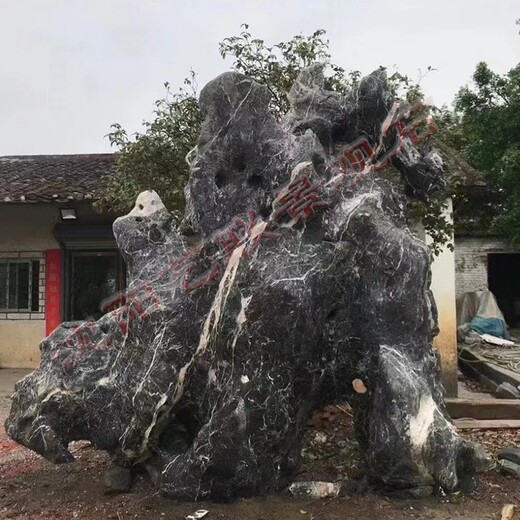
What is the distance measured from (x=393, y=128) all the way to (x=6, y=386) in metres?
6.87

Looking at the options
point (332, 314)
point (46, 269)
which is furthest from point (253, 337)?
point (46, 269)

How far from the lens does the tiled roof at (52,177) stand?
8.80 meters

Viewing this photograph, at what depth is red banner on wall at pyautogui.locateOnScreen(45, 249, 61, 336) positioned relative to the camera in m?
9.88

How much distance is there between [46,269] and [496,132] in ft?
31.5

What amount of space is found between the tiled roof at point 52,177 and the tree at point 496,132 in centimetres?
748

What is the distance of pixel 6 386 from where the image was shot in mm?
8688

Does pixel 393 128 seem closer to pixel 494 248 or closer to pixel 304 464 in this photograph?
pixel 304 464

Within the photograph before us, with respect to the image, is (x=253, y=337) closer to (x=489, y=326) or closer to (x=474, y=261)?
(x=489, y=326)

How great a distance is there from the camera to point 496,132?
518 inches

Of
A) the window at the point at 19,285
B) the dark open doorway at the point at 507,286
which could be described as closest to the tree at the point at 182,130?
the window at the point at 19,285

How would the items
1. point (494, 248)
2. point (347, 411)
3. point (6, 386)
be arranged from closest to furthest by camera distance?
point (347, 411) → point (6, 386) → point (494, 248)

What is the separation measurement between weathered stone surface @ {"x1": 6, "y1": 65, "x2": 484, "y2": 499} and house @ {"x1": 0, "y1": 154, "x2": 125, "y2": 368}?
19.3ft

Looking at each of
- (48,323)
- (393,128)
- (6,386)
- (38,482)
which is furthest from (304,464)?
(48,323)

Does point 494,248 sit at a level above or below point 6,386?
above
